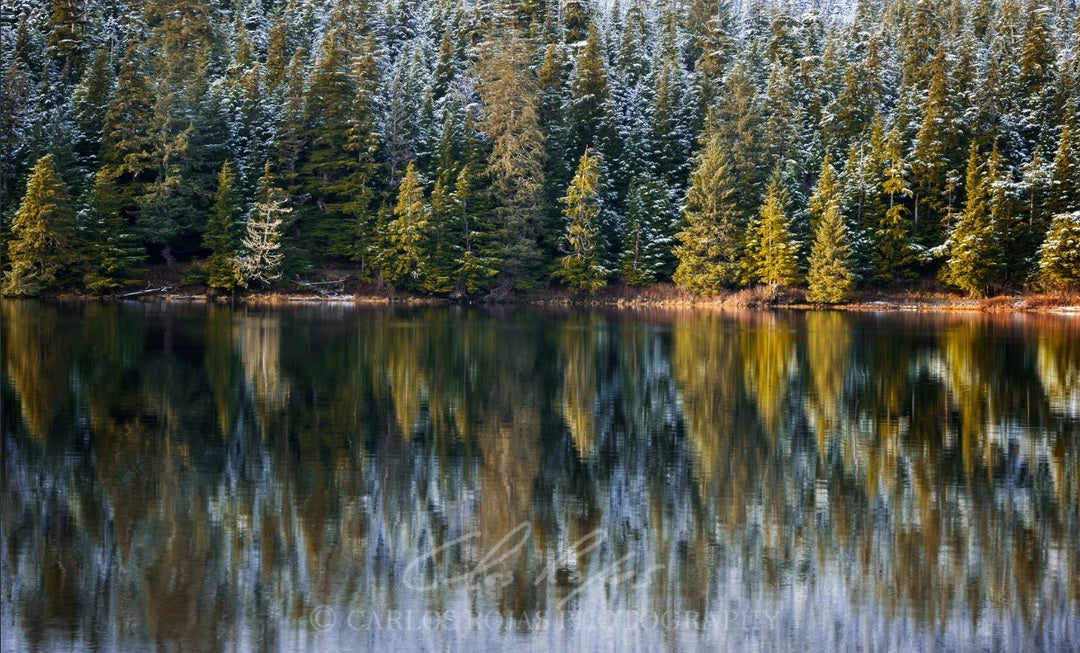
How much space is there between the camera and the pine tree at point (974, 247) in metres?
59.8

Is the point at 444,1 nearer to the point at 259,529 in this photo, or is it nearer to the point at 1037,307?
the point at 1037,307

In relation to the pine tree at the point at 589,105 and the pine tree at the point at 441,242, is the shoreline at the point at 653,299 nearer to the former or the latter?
the pine tree at the point at 441,242

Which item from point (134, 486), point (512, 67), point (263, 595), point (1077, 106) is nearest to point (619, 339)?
point (134, 486)

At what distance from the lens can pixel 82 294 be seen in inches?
2393

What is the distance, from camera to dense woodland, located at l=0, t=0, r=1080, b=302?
61.5 metres

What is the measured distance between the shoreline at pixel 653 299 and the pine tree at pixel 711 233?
1.37 m

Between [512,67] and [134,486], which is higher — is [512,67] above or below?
above

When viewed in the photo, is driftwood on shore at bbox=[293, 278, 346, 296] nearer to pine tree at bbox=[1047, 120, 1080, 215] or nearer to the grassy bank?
the grassy bank

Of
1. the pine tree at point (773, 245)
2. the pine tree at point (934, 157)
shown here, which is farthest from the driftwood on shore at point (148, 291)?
the pine tree at point (934, 157)

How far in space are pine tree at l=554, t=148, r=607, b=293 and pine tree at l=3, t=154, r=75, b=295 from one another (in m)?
27.3

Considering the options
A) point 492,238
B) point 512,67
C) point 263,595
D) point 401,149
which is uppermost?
point 512,67

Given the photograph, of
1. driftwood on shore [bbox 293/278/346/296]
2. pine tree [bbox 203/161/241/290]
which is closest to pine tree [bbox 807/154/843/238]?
driftwood on shore [bbox 293/278/346/296]

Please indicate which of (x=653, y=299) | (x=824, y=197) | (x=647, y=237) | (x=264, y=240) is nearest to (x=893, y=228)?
(x=824, y=197)

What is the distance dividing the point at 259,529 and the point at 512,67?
2327 inches
